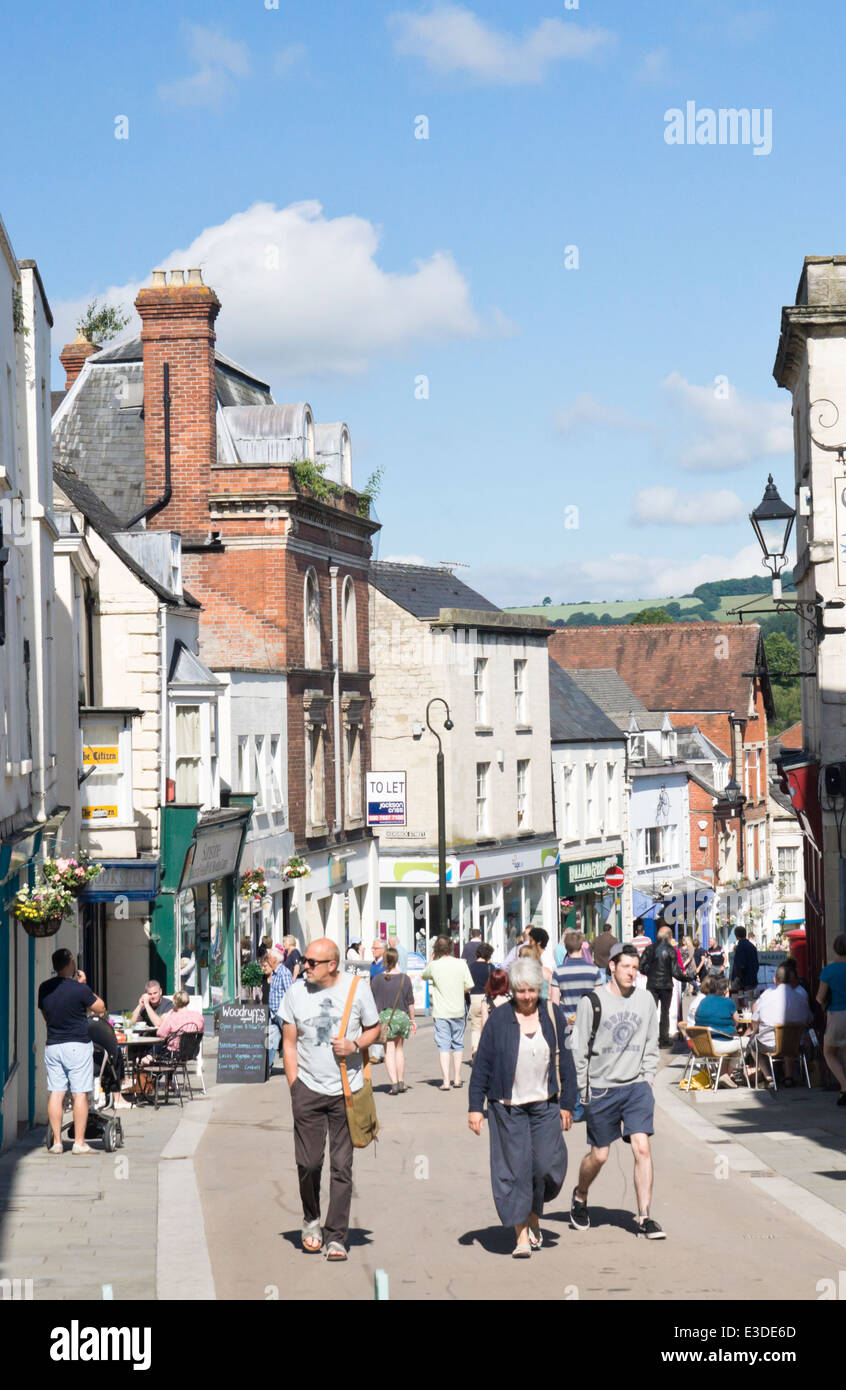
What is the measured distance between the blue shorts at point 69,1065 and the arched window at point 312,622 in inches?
924

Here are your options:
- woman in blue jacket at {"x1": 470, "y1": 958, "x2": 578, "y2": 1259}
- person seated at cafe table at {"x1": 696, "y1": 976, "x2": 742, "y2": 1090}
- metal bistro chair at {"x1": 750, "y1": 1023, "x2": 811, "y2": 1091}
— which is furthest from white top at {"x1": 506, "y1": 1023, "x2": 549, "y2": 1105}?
person seated at cafe table at {"x1": 696, "y1": 976, "x2": 742, "y2": 1090}

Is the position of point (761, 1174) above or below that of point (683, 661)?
below

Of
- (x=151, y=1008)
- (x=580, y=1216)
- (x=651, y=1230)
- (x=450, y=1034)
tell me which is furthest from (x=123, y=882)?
(x=651, y=1230)

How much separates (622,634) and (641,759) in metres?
17.0

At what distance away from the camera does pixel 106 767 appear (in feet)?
78.7

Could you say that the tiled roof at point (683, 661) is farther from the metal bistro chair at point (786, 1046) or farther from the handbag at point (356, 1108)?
the handbag at point (356, 1108)

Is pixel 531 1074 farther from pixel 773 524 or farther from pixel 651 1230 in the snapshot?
pixel 773 524

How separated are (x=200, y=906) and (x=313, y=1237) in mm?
20431

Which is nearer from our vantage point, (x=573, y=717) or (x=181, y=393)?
(x=181, y=393)

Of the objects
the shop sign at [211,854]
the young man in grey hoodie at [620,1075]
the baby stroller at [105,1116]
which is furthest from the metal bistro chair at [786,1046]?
the shop sign at [211,854]

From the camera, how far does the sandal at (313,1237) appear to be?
10.2 meters

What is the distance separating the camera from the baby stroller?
49.1 ft

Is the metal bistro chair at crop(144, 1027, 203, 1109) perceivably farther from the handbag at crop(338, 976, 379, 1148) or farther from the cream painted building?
the cream painted building
